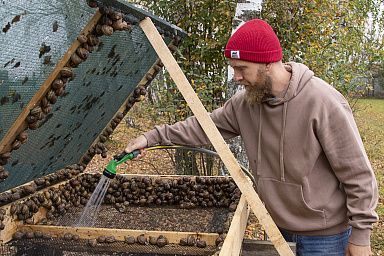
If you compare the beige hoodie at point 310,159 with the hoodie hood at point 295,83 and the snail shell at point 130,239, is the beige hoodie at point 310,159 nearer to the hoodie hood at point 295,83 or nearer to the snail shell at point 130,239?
the hoodie hood at point 295,83

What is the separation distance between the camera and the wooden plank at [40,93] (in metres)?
2.55

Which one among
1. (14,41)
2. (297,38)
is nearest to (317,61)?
(297,38)

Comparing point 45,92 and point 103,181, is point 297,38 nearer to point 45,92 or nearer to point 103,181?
point 103,181

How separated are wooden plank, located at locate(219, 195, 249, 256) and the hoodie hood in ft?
2.20

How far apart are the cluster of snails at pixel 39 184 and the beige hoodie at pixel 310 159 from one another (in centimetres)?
80

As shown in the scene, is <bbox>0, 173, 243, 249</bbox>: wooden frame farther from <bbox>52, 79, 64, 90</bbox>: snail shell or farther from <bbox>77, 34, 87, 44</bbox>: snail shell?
<bbox>77, 34, 87, 44</bbox>: snail shell

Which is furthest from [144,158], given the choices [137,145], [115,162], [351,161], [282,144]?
[351,161]

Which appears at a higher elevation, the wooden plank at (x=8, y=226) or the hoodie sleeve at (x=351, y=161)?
the hoodie sleeve at (x=351, y=161)

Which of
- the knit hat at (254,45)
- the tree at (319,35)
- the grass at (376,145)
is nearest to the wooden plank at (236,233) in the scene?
the knit hat at (254,45)

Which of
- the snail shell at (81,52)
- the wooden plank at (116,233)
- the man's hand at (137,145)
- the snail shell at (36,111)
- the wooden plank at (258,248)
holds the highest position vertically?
the snail shell at (81,52)

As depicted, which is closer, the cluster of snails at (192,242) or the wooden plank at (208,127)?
the wooden plank at (208,127)

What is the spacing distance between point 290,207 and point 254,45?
0.96m

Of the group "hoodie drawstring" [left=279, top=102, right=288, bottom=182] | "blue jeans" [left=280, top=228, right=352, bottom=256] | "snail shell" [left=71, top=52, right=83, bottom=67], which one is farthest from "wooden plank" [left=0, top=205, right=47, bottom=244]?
"blue jeans" [left=280, top=228, right=352, bottom=256]

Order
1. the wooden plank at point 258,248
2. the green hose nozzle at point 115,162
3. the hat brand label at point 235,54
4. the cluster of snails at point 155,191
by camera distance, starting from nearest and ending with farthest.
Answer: the hat brand label at point 235,54 → the green hose nozzle at point 115,162 → the wooden plank at point 258,248 → the cluster of snails at point 155,191
